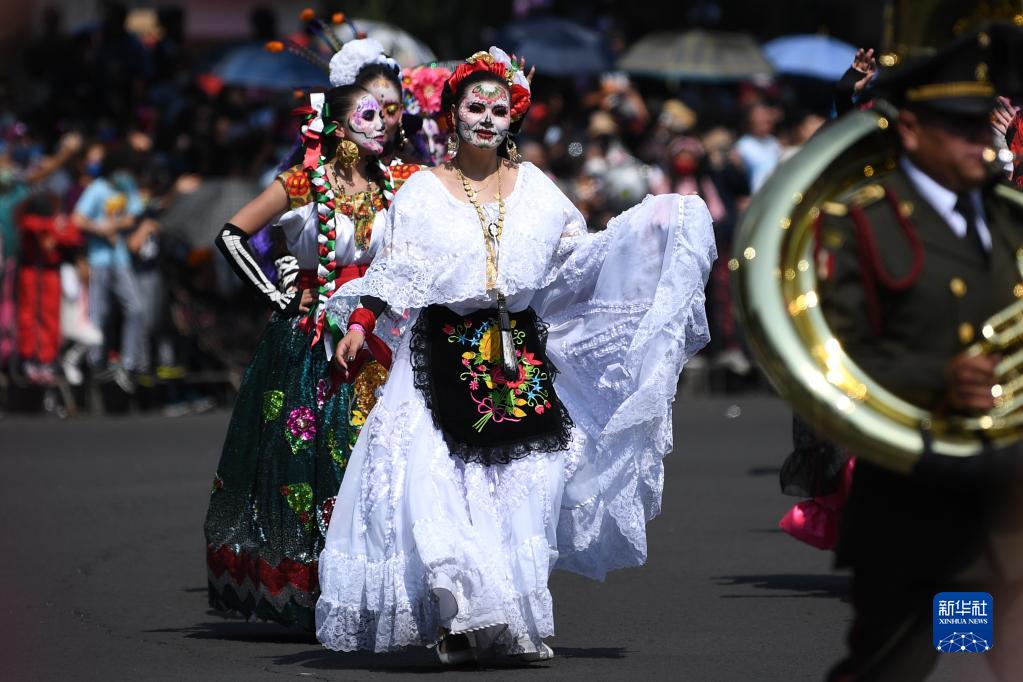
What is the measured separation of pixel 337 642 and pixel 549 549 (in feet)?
2.50

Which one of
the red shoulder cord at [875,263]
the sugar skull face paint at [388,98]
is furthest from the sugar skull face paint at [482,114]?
the red shoulder cord at [875,263]

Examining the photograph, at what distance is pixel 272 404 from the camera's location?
7.77 m

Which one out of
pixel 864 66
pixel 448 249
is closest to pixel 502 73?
pixel 448 249

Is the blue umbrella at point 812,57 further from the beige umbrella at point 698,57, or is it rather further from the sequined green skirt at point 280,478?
the sequined green skirt at point 280,478

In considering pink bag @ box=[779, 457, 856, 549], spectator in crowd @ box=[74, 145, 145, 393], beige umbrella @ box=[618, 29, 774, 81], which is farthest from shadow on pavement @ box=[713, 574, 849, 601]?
beige umbrella @ box=[618, 29, 774, 81]

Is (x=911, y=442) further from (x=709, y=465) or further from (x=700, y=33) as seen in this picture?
(x=700, y=33)

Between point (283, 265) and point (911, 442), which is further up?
point (283, 265)

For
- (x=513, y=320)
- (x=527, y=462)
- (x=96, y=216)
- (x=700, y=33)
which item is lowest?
(x=527, y=462)

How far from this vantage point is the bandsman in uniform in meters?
4.31

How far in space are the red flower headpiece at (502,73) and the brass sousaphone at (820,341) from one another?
297cm

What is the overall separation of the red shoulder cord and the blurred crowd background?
9.25m

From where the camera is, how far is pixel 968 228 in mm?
4410

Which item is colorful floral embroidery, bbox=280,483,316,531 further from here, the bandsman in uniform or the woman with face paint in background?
the bandsman in uniform

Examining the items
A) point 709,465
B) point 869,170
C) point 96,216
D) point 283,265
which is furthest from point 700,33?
point 869,170
